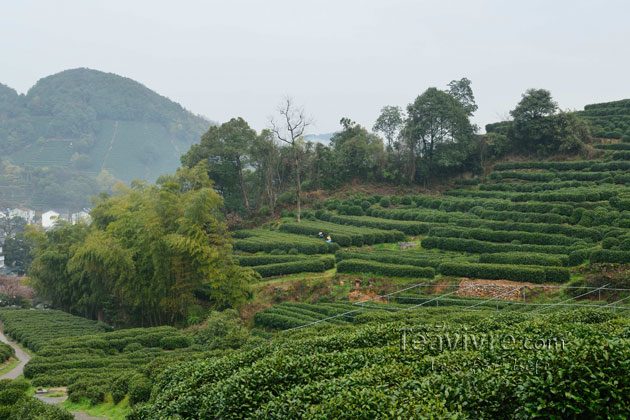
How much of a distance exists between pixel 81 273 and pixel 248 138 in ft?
58.4

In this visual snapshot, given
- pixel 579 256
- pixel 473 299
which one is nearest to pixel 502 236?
pixel 579 256

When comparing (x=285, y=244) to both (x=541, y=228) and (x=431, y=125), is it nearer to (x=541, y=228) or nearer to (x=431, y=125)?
(x=541, y=228)

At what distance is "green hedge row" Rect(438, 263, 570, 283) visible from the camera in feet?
66.9

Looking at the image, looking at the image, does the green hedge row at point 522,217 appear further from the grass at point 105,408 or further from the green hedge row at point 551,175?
the grass at point 105,408

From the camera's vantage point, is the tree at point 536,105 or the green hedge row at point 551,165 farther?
the tree at point 536,105

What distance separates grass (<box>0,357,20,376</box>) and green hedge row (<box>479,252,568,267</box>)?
71.2 ft

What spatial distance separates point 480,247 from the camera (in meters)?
26.1

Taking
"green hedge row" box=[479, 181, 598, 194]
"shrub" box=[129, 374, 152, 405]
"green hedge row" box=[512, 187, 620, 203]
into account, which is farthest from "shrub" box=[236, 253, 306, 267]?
"green hedge row" box=[479, 181, 598, 194]

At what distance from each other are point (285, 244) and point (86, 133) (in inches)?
5341

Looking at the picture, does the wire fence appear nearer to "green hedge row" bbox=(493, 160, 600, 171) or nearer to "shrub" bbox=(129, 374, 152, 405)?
"shrub" bbox=(129, 374, 152, 405)

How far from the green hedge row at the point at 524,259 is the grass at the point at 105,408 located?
17.6 metres

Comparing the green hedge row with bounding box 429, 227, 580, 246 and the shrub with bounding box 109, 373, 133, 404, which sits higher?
the green hedge row with bounding box 429, 227, 580, 246

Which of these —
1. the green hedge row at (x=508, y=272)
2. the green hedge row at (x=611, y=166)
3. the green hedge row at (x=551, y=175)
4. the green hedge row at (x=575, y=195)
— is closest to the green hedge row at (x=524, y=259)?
the green hedge row at (x=508, y=272)

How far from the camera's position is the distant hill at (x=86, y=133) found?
122 meters
